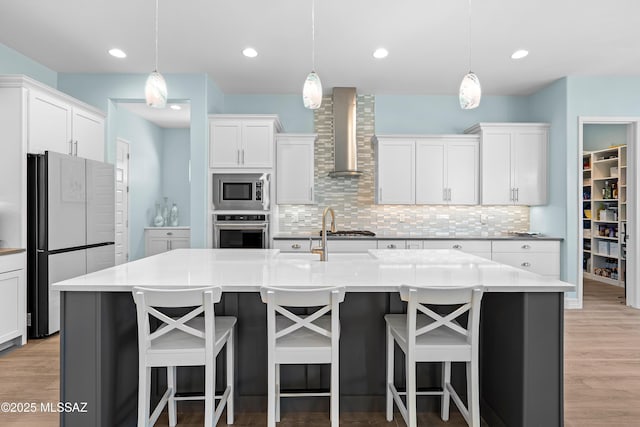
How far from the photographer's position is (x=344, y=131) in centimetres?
A: 527

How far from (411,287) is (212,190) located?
11.4ft

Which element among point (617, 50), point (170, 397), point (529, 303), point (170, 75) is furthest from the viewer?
point (170, 75)

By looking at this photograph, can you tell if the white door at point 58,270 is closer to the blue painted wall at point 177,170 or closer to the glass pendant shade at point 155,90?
the glass pendant shade at point 155,90

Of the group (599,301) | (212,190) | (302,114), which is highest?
(302,114)

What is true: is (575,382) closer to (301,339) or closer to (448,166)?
(301,339)

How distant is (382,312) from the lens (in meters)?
2.33

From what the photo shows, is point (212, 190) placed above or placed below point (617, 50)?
below

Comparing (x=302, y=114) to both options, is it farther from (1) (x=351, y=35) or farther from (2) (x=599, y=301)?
(2) (x=599, y=301)

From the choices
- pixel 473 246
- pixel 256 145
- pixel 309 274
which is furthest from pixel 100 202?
pixel 473 246

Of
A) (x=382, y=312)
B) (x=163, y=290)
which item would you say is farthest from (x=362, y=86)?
(x=163, y=290)

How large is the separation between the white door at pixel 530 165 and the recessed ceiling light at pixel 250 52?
353 cm

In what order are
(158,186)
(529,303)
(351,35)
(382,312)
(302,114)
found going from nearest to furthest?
(529,303), (382,312), (351,35), (302,114), (158,186)

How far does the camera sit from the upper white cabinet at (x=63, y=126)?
3.59 meters

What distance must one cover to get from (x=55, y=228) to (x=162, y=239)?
3.05 metres
